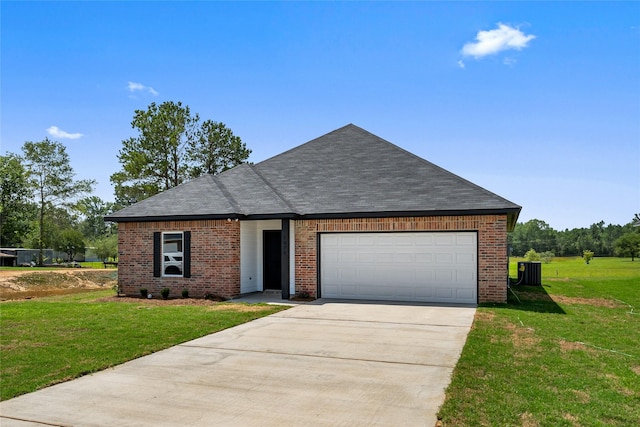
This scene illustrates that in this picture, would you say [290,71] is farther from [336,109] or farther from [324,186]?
[336,109]

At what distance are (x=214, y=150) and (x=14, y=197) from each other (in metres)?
19.8

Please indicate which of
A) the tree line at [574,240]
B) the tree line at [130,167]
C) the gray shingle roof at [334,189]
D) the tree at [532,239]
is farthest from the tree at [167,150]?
the tree at [532,239]

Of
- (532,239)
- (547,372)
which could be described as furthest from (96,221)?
(547,372)

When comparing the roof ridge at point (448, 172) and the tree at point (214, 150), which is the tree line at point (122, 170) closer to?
the tree at point (214, 150)

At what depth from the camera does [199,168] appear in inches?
1459

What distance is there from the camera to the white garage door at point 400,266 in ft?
42.8

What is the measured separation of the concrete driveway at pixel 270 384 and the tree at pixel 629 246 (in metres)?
64.7

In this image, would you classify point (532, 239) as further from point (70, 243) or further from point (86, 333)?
point (86, 333)

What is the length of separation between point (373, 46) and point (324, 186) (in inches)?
189

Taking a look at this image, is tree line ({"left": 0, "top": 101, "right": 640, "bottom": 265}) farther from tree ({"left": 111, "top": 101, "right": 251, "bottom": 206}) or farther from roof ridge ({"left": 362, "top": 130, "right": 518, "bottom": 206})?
roof ridge ({"left": 362, "top": 130, "right": 518, "bottom": 206})

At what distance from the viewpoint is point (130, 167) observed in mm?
34188

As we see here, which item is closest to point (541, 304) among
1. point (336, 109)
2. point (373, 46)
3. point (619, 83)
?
point (619, 83)

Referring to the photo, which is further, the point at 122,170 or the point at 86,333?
the point at 122,170

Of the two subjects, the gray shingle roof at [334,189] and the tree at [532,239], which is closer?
the gray shingle roof at [334,189]
